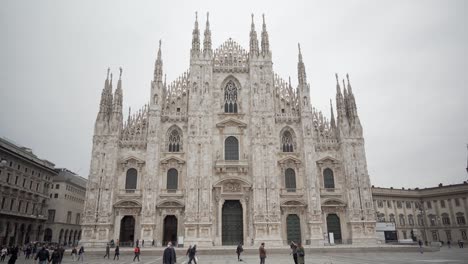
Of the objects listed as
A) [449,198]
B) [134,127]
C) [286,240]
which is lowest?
[286,240]

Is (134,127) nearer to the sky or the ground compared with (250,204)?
nearer to the sky

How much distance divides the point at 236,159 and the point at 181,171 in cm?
602

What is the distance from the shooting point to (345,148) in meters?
36.0

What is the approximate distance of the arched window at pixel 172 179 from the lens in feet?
114

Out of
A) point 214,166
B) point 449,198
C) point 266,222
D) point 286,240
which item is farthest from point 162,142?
point 449,198

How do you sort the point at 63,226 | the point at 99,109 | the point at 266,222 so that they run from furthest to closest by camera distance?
the point at 63,226, the point at 99,109, the point at 266,222

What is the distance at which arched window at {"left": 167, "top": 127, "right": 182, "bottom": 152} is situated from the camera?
119 feet

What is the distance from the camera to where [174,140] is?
36656 millimetres

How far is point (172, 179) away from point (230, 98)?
1133 centimetres

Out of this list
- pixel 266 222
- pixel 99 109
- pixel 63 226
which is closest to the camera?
pixel 266 222

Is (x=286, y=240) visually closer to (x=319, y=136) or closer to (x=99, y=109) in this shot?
(x=319, y=136)

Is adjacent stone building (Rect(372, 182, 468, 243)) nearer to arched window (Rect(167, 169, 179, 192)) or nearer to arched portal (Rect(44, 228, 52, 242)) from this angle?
arched window (Rect(167, 169, 179, 192))

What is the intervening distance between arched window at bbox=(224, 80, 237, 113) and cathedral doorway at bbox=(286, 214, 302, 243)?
1327cm

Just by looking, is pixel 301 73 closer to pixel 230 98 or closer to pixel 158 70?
pixel 230 98
